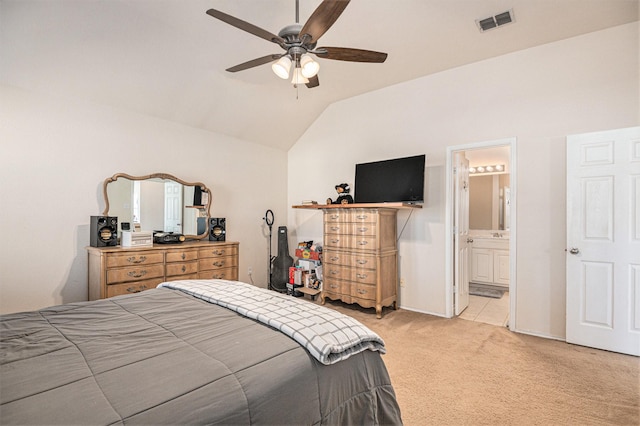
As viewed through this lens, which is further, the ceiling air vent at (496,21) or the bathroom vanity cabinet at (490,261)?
the bathroom vanity cabinet at (490,261)

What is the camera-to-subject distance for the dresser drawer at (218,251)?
3.85 metres

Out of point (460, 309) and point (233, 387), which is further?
point (460, 309)

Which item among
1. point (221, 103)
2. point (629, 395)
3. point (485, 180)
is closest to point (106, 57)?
point (221, 103)

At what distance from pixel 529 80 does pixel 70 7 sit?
4.31 metres

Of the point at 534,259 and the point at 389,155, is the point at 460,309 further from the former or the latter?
the point at 389,155

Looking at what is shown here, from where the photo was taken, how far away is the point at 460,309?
3.91 m

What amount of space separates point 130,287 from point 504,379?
350 cm

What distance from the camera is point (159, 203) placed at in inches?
155

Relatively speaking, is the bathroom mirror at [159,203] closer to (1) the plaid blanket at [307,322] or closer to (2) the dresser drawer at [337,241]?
(2) the dresser drawer at [337,241]

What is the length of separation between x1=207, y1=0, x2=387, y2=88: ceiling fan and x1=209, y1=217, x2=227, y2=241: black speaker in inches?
90.7

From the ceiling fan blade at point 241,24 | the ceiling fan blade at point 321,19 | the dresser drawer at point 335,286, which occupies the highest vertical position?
the ceiling fan blade at point 241,24

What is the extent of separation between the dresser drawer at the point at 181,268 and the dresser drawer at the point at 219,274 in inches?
5.2

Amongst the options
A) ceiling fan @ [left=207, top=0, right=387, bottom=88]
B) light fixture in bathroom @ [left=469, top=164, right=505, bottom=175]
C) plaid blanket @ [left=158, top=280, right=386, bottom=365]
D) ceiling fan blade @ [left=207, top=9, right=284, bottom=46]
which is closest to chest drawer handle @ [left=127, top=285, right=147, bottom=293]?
plaid blanket @ [left=158, top=280, right=386, bottom=365]

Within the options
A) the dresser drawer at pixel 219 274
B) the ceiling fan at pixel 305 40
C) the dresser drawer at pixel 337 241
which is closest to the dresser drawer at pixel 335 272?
the dresser drawer at pixel 337 241
